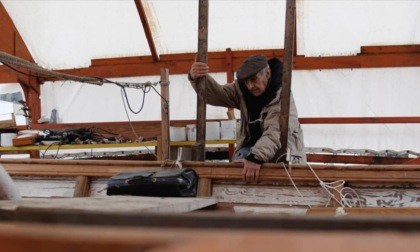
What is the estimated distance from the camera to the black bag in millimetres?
2014

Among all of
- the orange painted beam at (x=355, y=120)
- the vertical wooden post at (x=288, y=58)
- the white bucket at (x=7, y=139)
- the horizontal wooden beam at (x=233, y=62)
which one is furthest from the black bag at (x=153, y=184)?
the horizontal wooden beam at (x=233, y=62)

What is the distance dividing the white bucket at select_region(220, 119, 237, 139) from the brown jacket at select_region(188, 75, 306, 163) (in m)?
1.27

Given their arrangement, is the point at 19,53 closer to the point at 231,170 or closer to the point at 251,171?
the point at 231,170

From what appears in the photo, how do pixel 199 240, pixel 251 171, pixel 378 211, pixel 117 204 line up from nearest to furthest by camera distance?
pixel 199 240, pixel 117 204, pixel 378 211, pixel 251 171

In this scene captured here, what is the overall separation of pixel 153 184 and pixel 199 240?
5.30ft

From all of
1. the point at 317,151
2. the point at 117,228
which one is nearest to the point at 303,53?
the point at 317,151

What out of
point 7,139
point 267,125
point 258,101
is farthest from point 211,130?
point 7,139

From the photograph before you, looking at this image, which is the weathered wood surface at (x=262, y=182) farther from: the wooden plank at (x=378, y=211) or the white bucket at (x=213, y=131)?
the white bucket at (x=213, y=131)

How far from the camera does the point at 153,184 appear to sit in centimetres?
203

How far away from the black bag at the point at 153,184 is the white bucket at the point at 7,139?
2817mm

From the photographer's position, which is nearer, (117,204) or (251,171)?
(117,204)

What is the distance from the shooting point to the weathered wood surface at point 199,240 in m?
0.44

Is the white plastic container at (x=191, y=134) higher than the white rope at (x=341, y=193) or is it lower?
higher

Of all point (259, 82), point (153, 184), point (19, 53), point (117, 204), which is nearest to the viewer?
point (117, 204)
